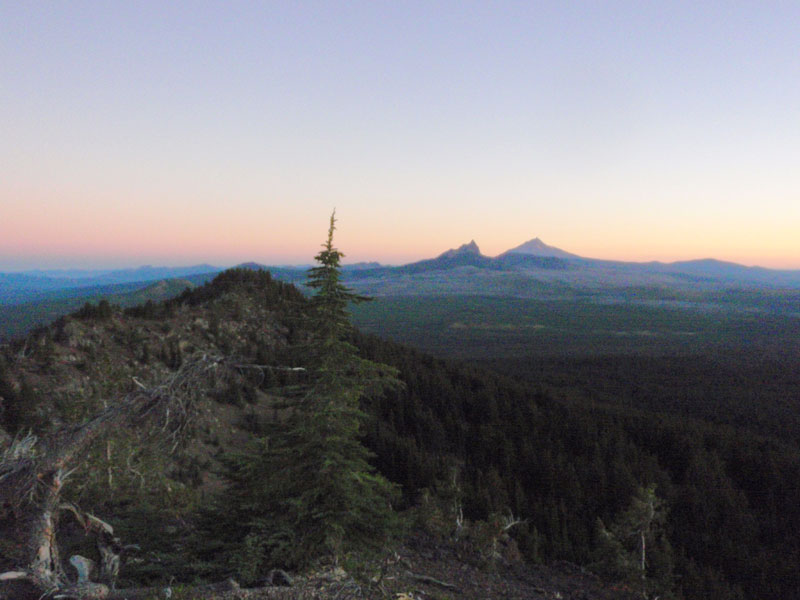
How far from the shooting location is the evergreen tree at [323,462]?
8.02 meters

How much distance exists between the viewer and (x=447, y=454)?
44531mm

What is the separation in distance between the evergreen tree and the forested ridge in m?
0.47

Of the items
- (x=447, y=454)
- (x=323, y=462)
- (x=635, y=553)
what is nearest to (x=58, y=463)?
(x=323, y=462)

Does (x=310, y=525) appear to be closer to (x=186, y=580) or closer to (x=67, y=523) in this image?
(x=186, y=580)

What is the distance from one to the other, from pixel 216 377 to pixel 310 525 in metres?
3.61

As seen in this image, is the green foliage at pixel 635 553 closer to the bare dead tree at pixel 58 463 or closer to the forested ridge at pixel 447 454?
the forested ridge at pixel 447 454

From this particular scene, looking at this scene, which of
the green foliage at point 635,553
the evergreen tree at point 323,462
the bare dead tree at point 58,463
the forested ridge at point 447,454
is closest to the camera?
the bare dead tree at point 58,463

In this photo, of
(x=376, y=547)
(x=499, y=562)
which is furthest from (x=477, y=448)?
(x=376, y=547)

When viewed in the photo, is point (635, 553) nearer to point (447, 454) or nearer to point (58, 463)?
point (58, 463)

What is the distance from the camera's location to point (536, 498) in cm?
3828

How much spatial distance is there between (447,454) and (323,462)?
39245 mm

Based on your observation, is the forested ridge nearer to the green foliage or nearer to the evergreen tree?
the green foliage

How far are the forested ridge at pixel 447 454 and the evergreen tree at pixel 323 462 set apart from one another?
1.55ft

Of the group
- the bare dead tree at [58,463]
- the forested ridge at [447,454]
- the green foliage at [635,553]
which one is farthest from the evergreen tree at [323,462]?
the green foliage at [635,553]
